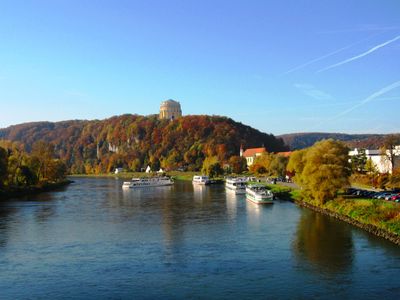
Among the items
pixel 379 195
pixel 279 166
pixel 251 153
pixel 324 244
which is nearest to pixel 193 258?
pixel 324 244

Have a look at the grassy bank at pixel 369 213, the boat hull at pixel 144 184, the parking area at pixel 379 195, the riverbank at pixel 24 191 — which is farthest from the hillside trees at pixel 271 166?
the grassy bank at pixel 369 213

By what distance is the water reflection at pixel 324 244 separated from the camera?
23.2 meters

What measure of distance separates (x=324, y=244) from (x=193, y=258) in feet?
26.8

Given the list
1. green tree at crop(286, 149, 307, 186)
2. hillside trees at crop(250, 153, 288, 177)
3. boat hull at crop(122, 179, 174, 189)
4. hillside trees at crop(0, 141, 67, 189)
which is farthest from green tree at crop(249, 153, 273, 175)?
hillside trees at crop(0, 141, 67, 189)

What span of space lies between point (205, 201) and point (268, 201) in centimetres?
740

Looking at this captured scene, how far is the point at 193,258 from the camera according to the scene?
24203 mm

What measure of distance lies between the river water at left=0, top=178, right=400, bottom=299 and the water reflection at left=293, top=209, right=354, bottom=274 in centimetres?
5

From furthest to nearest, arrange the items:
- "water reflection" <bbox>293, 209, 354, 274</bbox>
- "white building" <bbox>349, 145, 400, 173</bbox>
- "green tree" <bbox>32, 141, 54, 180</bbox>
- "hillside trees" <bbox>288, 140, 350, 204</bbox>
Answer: "green tree" <bbox>32, 141, 54, 180</bbox>, "white building" <bbox>349, 145, 400, 173</bbox>, "hillside trees" <bbox>288, 140, 350, 204</bbox>, "water reflection" <bbox>293, 209, 354, 274</bbox>

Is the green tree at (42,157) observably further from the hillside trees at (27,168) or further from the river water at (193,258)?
the river water at (193,258)

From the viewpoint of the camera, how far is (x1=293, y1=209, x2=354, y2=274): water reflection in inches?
913

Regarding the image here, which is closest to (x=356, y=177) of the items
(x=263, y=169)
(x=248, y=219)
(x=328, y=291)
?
(x=248, y=219)

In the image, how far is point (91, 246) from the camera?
27.5 metres

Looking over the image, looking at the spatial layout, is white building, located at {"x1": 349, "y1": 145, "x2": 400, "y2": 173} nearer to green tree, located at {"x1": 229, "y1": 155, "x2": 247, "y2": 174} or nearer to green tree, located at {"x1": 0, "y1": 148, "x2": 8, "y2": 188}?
green tree, located at {"x1": 229, "y1": 155, "x2": 247, "y2": 174}

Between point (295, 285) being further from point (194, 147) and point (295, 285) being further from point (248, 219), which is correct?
point (194, 147)
